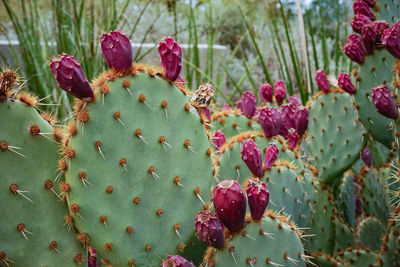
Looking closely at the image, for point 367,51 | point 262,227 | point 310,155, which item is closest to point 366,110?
point 367,51

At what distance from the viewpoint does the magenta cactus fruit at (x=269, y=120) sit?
1405mm

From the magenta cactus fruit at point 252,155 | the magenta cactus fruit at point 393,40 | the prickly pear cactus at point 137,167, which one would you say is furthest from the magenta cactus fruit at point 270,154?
the magenta cactus fruit at point 393,40

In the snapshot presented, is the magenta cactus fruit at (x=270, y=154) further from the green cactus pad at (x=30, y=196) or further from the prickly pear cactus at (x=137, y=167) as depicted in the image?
the green cactus pad at (x=30, y=196)

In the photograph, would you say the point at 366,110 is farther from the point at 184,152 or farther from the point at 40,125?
the point at 40,125

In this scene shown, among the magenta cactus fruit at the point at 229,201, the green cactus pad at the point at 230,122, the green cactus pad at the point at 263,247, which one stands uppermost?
the magenta cactus fruit at the point at 229,201

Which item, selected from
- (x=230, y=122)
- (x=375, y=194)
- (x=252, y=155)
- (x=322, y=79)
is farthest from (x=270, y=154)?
(x=375, y=194)

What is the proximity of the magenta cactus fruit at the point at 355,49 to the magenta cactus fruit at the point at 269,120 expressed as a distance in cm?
49

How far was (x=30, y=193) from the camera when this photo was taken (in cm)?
101

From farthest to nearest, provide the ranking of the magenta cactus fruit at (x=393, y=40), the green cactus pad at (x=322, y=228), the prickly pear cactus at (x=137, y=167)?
1. the green cactus pad at (x=322, y=228)
2. the magenta cactus fruit at (x=393, y=40)
3. the prickly pear cactus at (x=137, y=167)

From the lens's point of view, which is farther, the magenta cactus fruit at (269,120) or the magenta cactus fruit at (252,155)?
the magenta cactus fruit at (269,120)

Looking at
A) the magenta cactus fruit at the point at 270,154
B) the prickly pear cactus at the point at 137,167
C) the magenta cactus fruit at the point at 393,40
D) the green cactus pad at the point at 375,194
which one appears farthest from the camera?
the green cactus pad at the point at 375,194

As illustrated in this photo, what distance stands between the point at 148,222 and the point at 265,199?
0.86 feet

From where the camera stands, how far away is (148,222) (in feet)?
3.47

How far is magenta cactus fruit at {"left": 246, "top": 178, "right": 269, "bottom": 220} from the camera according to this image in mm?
964
